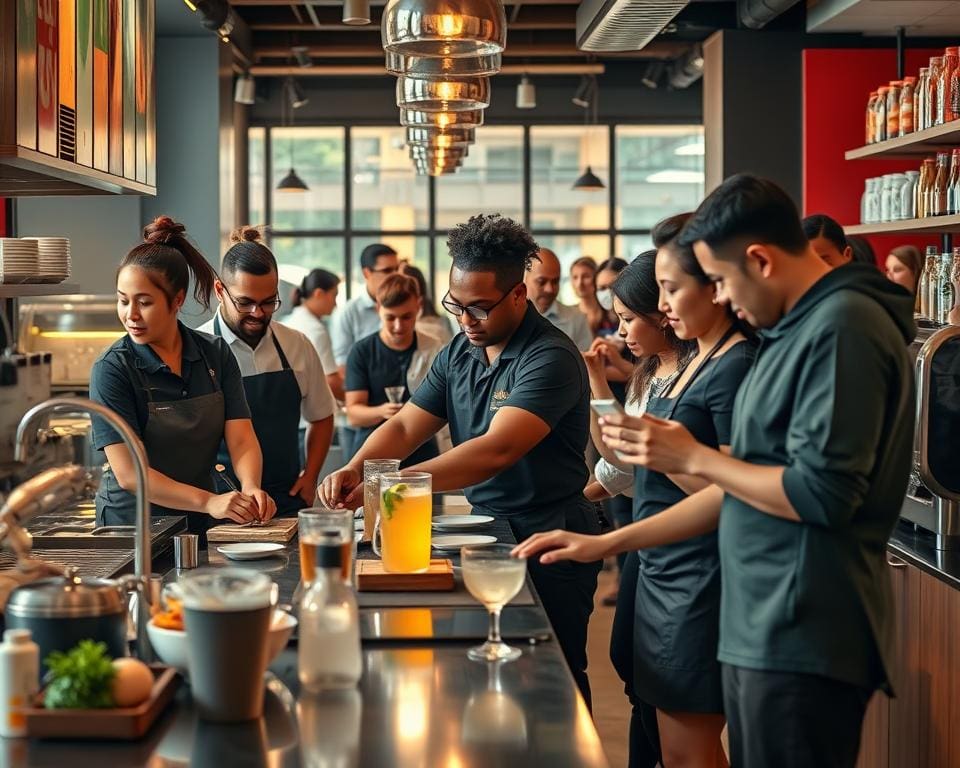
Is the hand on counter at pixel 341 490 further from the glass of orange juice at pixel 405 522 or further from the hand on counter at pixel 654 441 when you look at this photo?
the hand on counter at pixel 654 441

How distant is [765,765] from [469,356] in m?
1.68

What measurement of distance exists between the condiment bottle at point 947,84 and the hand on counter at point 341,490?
2.96m

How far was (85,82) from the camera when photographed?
10.5 feet

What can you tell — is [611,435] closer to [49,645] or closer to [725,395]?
[725,395]

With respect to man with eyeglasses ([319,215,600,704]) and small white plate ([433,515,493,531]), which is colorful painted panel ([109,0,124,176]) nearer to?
man with eyeglasses ([319,215,600,704])

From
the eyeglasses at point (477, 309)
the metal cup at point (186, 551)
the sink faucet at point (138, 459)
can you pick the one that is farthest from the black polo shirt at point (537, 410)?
the sink faucet at point (138, 459)

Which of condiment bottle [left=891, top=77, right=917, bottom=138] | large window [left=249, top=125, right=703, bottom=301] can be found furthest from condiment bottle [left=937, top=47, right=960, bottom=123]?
large window [left=249, top=125, right=703, bottom=301]

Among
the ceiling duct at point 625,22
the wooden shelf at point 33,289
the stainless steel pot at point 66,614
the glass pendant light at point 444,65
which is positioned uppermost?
the ceiling duct at point 625,22

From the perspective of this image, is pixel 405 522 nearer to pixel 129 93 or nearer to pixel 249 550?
pixel 249 550

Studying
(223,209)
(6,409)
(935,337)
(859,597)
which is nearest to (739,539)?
(859,597)

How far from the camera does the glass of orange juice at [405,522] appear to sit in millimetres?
2471

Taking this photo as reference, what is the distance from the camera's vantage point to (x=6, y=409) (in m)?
2.97

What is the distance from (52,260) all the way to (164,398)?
42.8 inches

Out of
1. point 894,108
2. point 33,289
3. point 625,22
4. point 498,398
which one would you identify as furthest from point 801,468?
point 625,22
